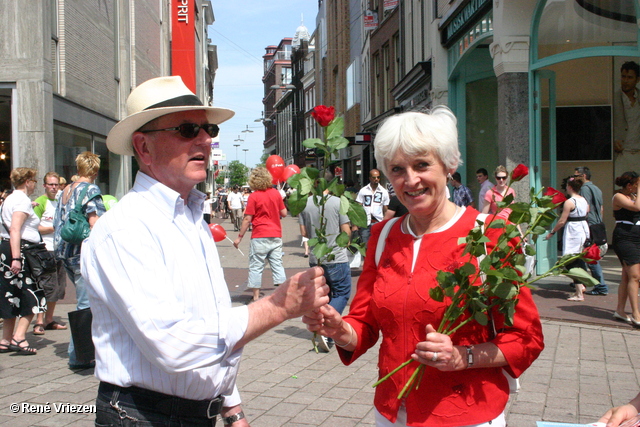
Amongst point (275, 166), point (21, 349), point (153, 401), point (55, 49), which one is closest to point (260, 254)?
point (21, 349)

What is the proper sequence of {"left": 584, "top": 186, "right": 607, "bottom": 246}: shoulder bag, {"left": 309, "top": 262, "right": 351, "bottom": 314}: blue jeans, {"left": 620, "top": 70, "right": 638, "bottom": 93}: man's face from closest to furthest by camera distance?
1. {"left": 309, "top": 262, "right": 351, "bottom": 314}: blue jeans
2. {"left": 584, "top": 186, "right": 607, "bottom": 246}: shoulder bag
3. {"left": 620, "top": 70, "right": 638, "bottom": 93}: man's face

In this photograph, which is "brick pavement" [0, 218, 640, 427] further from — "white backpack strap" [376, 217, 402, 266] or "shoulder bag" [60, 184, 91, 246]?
"white backpack strap" [376, 217, 402, 266]

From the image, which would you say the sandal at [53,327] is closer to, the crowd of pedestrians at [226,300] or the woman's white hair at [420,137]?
the crowd of pedestrians at [226,300]

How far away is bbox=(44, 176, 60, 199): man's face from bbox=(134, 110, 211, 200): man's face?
6.46 meters

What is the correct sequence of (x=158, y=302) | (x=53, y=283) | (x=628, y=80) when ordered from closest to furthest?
(x=158, y=302) → (x=53, y=283) → (x=628, y=80)

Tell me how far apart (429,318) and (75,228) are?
4454 millimetres

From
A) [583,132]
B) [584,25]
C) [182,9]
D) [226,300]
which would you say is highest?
[182,9]

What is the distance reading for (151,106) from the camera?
2252 mm

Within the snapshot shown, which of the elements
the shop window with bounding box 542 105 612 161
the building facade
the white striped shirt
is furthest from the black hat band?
the shop window with bounding box 542 105 612 161

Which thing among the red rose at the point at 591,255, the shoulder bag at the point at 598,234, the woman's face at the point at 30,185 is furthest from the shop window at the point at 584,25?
the red rose at the point at 591,255

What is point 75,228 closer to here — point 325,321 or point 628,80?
point 325,321

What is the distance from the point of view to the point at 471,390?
2248 millimetres

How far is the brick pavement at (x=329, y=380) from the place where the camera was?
4.67 m

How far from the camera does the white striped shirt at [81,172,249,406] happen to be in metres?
1.84
